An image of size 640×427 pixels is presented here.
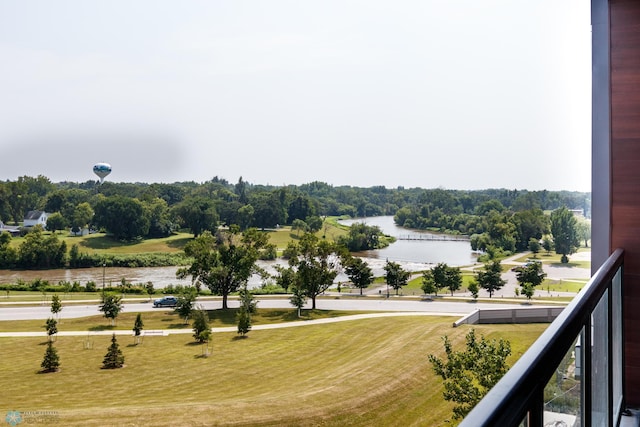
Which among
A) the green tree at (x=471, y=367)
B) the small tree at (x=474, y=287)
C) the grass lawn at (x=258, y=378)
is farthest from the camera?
the small tree at (x=474, y=287)

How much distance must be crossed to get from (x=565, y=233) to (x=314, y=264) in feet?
12.0

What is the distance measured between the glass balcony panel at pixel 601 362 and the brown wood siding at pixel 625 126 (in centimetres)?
64

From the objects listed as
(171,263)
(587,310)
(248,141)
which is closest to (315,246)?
(171,263)

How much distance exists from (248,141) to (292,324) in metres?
4.35

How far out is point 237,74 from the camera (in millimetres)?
10391

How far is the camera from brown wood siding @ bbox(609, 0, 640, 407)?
156cm

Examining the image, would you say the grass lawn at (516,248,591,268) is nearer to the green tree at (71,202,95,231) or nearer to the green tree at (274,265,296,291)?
the green tree at (274,265,296,291)

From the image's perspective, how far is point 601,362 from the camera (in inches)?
39.0

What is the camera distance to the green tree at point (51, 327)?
7016 mm

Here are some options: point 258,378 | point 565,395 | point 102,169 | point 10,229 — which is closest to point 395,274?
point 258,378

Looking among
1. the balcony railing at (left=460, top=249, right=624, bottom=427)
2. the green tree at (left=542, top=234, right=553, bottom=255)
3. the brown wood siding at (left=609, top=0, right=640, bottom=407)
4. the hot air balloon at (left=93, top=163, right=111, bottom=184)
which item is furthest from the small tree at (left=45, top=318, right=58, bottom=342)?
the balcony railing at (left=460, top=249, right=624, bottom=427)

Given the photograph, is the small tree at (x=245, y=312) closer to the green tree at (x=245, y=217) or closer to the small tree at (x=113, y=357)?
the green tree at (x=245, y=217)

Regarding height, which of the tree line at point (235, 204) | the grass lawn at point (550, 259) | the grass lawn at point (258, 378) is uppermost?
the tree line at point (235, 204)

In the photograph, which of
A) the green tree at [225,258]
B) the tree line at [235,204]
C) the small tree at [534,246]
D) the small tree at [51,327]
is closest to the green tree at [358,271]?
the tree line at [235,204]
